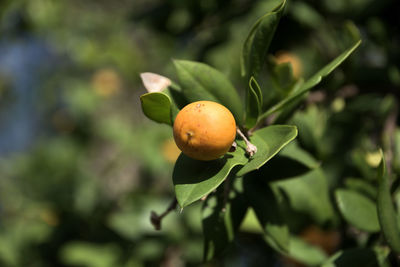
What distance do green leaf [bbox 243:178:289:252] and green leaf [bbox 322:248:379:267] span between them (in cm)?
10

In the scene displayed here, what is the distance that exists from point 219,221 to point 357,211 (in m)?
0.30

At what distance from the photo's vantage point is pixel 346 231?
1046 mm

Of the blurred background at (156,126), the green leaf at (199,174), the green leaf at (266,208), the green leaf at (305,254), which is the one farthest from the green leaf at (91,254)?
the green leaf at (199,174)

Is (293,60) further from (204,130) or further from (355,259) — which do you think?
(204,130)

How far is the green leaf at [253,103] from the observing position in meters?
0.67

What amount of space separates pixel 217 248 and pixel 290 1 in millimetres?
921

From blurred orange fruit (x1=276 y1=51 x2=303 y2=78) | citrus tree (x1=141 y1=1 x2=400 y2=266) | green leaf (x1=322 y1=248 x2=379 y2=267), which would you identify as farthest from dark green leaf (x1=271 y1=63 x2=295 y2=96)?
blurred orange fruit (x1=276 y1=51 x2=303 y2=78)

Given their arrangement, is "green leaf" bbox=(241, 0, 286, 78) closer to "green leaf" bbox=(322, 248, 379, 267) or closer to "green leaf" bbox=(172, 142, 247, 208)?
"green leaf" bbox=(172, 142, 247, 208)

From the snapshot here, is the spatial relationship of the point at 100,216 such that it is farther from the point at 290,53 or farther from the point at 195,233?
the point at 290,53

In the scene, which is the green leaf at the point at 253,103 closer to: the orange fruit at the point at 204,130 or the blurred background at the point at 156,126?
the orange fruit at the point at 204,130

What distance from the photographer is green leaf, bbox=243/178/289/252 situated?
2.64 ft

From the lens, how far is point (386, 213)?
704 mm

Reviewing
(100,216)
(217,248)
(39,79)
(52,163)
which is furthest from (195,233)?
(39,79)

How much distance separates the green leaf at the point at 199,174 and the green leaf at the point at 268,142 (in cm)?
2
